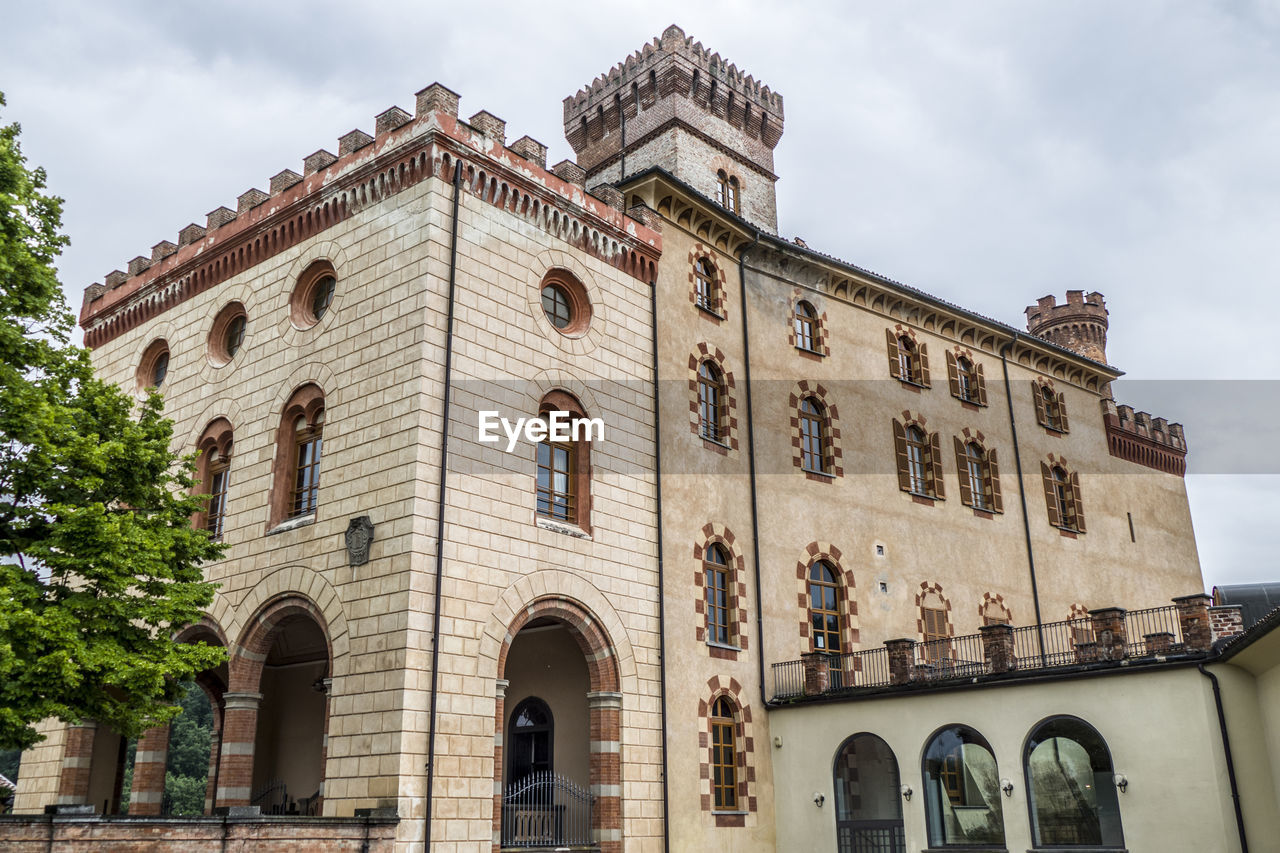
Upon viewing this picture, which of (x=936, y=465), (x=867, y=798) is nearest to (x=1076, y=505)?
(x=936, y=465)

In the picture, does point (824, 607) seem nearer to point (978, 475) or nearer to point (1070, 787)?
point (1070, 787)

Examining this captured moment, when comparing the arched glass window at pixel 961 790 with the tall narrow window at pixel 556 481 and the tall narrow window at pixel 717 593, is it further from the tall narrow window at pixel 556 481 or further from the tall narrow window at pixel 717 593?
the tall narrow window at pixel 556 481

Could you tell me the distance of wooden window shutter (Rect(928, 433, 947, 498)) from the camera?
3002 centimetres

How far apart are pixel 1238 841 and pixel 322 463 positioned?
1665 cm

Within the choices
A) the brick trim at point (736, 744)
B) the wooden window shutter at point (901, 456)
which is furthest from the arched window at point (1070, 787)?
the wooden window shutter at point (901, 456)

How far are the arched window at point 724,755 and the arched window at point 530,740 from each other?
339 centimetres

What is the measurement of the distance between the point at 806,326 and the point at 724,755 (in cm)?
1143

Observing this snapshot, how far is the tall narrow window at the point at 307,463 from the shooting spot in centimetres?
2067

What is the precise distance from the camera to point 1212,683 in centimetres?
1764

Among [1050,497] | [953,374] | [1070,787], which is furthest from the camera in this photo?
[1050,497]

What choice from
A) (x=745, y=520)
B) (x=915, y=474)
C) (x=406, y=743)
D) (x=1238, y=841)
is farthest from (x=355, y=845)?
(x=915, y=474)

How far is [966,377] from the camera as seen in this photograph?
32.8 m

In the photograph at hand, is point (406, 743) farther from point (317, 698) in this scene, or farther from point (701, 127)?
point (701, 127)

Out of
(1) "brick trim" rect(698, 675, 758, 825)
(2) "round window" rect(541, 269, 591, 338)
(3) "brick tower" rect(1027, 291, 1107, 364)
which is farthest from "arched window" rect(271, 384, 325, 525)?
(3) "brick tower" rect(1027, 291, 1107, 364)
